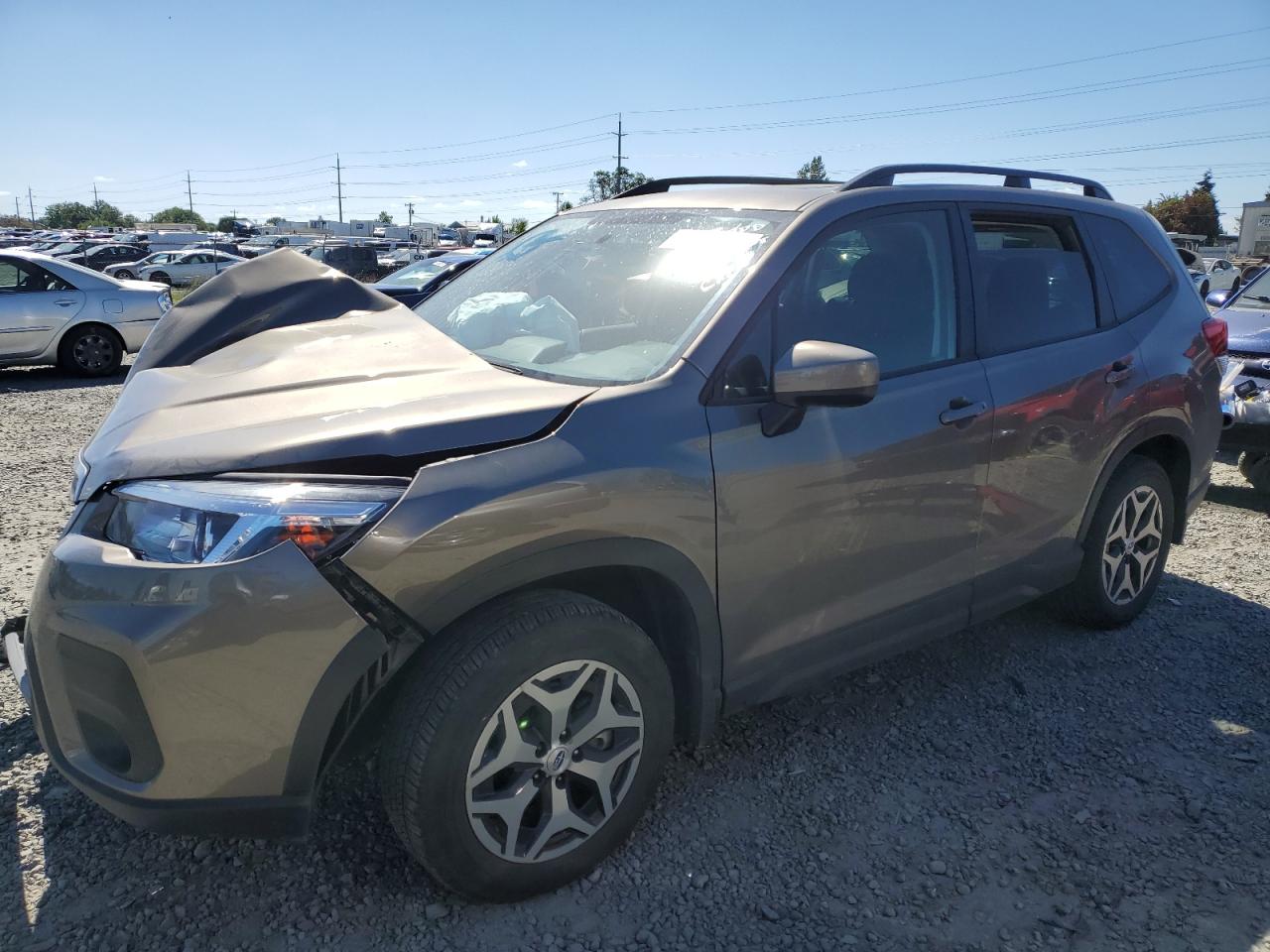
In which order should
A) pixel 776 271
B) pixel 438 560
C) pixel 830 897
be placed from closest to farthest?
1. pixel 438 560
2. pixel 830 897
3. pixel 776 271

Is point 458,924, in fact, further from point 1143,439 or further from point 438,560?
point 1143,439

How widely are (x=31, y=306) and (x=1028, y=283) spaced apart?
1079cm

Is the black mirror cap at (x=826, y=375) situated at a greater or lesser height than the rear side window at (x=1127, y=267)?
lesser

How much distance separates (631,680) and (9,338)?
1064cm

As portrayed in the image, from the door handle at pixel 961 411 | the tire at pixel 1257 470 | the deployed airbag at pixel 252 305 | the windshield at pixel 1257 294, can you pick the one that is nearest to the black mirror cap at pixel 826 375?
the door handle at pixel 961 411

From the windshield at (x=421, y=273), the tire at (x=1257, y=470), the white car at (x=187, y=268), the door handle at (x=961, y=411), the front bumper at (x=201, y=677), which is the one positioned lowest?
the tire at (x=1257, y=470)

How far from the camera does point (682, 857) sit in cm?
265

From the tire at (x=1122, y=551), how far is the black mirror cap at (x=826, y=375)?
1871mm

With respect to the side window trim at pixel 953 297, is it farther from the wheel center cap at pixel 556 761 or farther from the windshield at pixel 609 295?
the wheel center cap at pixel 556 761

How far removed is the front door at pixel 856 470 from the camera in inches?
102

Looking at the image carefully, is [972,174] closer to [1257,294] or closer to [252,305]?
[252,305]

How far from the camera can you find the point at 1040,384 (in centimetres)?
335

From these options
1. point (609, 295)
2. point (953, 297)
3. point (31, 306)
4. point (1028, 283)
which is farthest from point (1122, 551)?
point (31, 306)

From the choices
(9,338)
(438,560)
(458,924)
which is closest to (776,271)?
(438,560)
